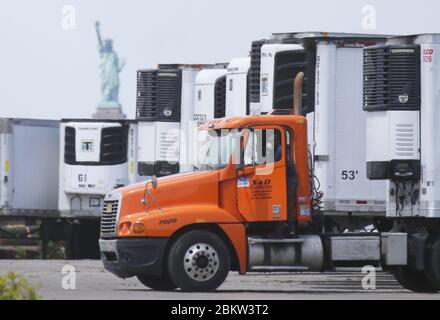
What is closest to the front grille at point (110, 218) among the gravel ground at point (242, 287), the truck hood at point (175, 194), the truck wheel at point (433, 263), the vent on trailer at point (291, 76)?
the truck hood at point (175, 194)

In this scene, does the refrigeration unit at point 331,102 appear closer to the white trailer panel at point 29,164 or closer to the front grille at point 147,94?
the front grille at point 147,94

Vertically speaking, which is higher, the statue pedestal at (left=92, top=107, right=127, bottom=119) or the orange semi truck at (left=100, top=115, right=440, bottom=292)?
the statue pedestal at (left=92, top=107, right=127, bottom=119)

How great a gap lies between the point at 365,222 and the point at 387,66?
22.5 feet

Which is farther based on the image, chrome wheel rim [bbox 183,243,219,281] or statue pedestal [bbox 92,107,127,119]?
statue pedestal [bbox 92,107,127,119]

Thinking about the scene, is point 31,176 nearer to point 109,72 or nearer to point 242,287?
point 242,287

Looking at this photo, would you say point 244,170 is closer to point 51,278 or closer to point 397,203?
point 397,203

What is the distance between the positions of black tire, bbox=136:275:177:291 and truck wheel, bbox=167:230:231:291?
680 millimetres

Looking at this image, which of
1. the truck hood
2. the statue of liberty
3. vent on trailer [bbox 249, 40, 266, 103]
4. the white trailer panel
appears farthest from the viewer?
the statue of liberty

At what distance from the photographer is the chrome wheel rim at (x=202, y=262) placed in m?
21.8

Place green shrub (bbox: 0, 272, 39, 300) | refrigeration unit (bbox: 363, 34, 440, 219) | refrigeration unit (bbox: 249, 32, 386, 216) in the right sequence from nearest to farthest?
green shrub (bbox: 0, 272, 39, 300)
refrigeration unit (bbox: 363, 34, 440, 219)
refrigeration unit (bbox: 249, 32, 386, 216)

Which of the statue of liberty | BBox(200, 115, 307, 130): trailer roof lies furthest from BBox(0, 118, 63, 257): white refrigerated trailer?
the statue of liberty

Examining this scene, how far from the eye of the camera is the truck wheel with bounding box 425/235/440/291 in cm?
2269

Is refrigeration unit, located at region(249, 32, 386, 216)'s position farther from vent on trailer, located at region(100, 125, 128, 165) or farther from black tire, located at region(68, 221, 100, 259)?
black tire, located at region(68, 221, 100, 259)
